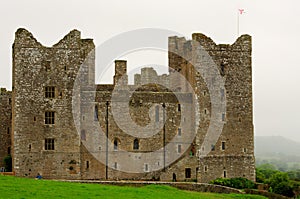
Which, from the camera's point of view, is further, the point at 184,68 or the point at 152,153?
the point at 184,68

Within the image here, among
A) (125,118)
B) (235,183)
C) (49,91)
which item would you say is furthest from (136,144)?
(235,183)

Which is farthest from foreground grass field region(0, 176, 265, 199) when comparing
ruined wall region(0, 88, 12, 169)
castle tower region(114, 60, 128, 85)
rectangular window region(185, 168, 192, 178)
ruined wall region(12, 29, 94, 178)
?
ruined wall region(0, 88, 12, 169)

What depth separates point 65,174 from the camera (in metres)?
52.4

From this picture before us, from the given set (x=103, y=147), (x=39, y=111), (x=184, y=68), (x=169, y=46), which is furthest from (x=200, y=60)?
(x=39, y=111)

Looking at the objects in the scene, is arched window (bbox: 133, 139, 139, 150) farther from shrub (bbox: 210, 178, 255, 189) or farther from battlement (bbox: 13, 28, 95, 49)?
battlement (bbox: 13, 28, 95, 49)

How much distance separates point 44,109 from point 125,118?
26.7 ft

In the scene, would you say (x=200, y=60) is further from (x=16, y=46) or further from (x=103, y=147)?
(x=16, y=46)

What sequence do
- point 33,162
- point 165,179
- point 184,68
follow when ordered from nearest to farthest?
1. point 33,162
2. point 165,179
3. point 184,68

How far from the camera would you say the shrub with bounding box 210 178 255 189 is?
2059 inches

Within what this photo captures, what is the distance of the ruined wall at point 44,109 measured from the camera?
171 feet

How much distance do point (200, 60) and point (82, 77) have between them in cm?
1163

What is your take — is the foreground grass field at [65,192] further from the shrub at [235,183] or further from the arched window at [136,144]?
the arched window at [136,144]

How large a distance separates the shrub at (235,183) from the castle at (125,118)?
1.88 m

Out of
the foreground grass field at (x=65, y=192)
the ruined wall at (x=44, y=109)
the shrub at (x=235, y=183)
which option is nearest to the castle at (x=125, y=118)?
the ruined wall at (x=44, y=109)
